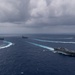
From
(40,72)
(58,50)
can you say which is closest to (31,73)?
(40,72)

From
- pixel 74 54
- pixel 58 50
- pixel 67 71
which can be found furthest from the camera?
pixel 58 50

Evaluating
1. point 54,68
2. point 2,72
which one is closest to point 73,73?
point 54,68

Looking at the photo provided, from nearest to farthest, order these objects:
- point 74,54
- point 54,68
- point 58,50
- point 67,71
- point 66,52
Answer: point 67,71
point 54,68
point 74,54
point 66,52
point 58,50

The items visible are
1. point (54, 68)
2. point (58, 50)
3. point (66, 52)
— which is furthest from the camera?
point (58, 50)

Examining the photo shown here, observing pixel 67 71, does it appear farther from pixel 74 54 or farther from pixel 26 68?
pixel 74 54

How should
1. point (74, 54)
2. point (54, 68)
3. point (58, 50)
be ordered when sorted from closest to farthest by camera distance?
point (54, 68), point (74, 54), point (58, 50)

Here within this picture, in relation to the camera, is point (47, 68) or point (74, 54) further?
point (74, 54)

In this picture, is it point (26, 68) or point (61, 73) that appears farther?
point (26, 68)

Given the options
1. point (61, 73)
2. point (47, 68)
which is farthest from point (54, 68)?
point (61, 73)

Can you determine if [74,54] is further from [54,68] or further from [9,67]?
[9,67]
